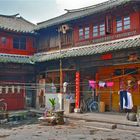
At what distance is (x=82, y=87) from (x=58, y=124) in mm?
5306

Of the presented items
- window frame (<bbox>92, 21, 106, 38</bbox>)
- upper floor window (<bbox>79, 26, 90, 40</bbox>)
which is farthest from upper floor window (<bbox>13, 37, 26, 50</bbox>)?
window frame (<bbox>92, 21, 106, 38</bbox>)

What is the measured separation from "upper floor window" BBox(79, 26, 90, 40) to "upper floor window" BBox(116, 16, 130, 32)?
263 cm

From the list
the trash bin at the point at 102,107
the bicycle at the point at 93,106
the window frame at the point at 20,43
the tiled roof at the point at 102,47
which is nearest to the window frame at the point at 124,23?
the tiled roof at the point at 102,47

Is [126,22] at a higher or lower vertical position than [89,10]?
lower

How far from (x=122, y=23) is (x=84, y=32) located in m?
3.36

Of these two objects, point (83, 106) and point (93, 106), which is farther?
point (93, 106)

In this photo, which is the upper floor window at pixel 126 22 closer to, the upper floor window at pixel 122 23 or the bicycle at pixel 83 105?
the upper floor window at pixel 122 23

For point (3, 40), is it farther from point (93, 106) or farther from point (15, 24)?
point (93, 106)

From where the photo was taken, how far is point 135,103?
1741cm

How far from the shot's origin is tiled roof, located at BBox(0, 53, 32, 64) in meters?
20.5

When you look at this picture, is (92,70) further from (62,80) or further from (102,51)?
(102,51)

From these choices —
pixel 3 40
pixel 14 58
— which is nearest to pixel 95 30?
pixel 14 58

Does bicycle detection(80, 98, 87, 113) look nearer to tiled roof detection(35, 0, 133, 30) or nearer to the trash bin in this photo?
the trash bin

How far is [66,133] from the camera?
1299cm
